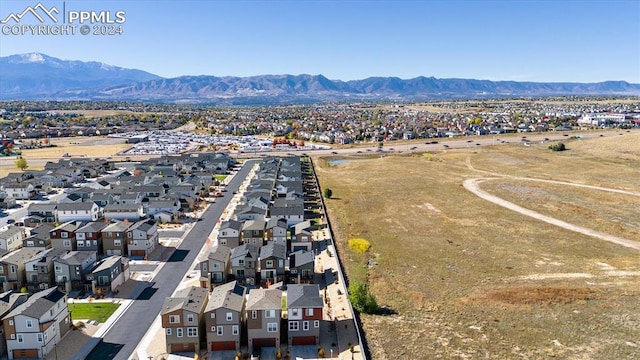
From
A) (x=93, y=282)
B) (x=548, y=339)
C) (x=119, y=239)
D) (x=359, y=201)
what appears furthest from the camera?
(x=359, y=201)

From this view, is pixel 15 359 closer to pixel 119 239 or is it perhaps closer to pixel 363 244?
pixel 119 239

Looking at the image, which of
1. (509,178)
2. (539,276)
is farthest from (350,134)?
(539,276)

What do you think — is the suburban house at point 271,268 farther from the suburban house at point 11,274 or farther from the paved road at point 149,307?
the suburban house at point 11,274

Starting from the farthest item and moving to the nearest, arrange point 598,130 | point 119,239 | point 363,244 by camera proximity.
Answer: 1. point 598,130
2. point 363,244
3. point 119,239

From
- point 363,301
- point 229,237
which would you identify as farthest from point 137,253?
point 363,301

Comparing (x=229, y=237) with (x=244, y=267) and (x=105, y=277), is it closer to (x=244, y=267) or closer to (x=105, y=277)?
(x=244, y=267)

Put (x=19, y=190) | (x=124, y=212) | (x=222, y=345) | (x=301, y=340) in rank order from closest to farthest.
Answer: (x=222, y=345)
(x=301, y=340)
(x=124, y=212)
(x=19, y=190)
